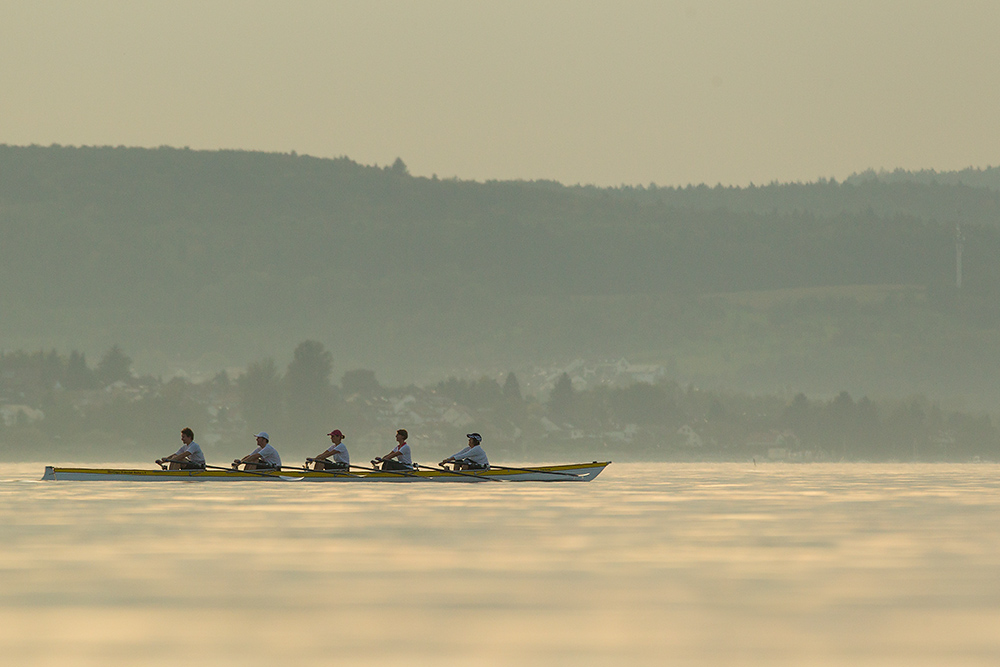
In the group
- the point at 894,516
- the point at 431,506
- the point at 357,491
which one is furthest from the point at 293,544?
the point at 357,491

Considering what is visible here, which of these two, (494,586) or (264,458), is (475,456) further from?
(494,586)

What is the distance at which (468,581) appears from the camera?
3072 centimetres

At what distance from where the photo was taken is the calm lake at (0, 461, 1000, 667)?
2322 centimetres

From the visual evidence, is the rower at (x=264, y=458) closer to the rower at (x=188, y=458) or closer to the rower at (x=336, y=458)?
the rower at (x=336, y=458)

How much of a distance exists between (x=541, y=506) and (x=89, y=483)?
28.4 meters

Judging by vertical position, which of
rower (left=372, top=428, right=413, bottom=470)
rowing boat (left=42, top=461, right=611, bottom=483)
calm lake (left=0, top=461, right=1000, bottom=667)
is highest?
rower (left=372, top=428, right=413, bottom=470)

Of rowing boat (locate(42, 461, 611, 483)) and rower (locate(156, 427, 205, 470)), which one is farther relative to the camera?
rower (locate(156, 427, 205, 470))

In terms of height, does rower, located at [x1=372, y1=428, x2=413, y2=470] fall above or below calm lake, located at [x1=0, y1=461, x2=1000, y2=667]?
above

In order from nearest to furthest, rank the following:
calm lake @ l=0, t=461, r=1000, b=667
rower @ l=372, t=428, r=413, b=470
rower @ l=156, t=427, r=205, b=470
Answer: calm lake @ l=0, t=461, r=1000, b=667, rower @ l=372, t=428, r=413, b=470, rower @ l=156, t=427, r=205, b=470

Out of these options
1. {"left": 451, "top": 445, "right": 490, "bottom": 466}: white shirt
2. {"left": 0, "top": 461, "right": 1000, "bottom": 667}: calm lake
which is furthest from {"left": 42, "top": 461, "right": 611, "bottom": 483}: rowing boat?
{"left": 0, "top": 461, "right": 1000, "bottom": 667}: calm lake

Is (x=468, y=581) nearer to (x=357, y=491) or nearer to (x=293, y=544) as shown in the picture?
(x=293, y=544)

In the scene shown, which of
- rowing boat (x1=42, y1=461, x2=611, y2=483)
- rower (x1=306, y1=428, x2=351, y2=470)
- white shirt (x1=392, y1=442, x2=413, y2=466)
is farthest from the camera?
rower (x1=306, y1=428, x2=351, y2=470)

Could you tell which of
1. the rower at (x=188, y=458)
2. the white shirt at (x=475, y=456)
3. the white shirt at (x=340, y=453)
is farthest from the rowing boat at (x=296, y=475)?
the white shirt at (x=340, y=453)

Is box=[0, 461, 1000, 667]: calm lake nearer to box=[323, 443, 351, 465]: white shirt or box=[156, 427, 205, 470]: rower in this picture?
box=[156, 427, 205, 470]: rower
